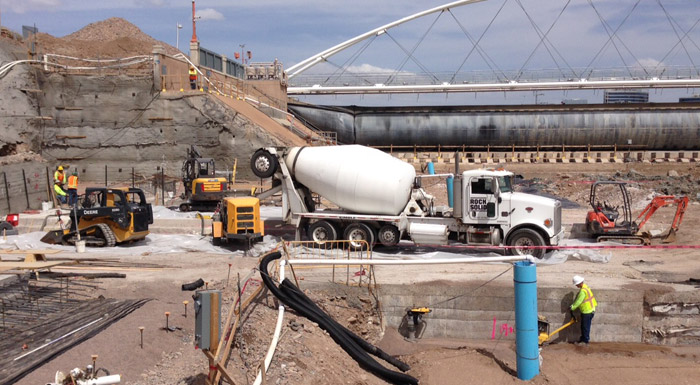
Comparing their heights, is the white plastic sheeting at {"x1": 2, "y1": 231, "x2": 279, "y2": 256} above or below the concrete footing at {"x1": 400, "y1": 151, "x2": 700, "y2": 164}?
below

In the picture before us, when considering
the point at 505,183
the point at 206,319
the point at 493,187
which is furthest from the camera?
the point at 505,183

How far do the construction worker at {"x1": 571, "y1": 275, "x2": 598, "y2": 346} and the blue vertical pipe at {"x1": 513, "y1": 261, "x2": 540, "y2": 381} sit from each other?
203 centimetres

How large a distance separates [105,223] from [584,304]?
42.6 feet

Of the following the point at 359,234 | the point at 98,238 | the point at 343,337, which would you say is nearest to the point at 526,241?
the point at 359,234

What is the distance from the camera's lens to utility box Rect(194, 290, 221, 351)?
7.64 metres

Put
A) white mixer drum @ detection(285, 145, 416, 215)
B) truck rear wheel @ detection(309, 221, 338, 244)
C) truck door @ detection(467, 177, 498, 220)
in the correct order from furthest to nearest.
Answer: truck rear wheel @ detection(309, 221, 338, 244) → white mixer drum @ detection(285, 145, 416, 215) → truck door @ detection(467, 177, 498, 220)

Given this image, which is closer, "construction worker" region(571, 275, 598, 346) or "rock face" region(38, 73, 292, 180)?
"construction worker" region(571, 275, 598, 346)

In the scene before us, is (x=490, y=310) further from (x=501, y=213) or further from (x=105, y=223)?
(x=105, y=223)

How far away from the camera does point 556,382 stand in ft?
35.0

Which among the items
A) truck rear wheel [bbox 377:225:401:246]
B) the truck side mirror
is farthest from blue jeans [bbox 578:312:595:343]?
truck rear wheel [bbox 377:225:401:246]

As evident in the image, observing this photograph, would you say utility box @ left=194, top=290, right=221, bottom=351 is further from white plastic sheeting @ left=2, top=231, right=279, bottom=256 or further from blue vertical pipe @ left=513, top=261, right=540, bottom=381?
white plastic sheeting @ left=2, top=231, right=279, bottom=256

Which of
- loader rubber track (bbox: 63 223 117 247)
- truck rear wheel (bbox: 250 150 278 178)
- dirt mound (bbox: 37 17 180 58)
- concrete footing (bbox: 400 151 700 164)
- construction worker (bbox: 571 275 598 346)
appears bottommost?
construction worker (bbox: 571 275 598 346)

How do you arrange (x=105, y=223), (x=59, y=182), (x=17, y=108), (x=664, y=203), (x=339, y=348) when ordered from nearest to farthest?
(x=339, y=348) < (x=105, y=223) < (x=664, y=203) < (x=59, y=182) < (x=17, y=108)

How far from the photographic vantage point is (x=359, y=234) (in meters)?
17.0
